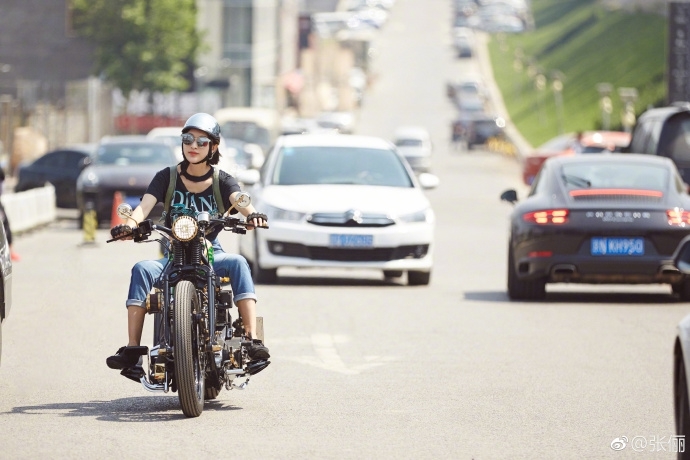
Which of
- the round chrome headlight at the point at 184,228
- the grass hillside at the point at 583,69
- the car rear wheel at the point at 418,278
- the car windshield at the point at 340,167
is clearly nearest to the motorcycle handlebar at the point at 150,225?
the round chrome headlight at the point at 184,228

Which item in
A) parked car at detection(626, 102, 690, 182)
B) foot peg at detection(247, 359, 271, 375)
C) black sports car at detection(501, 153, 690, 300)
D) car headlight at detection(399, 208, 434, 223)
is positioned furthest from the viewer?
parked car at detection(626, 102, 690, 182)

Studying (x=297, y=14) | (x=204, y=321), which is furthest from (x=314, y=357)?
(x=297, y=14)

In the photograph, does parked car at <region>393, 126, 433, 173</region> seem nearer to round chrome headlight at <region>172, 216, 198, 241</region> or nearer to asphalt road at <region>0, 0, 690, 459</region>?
asphalt road at <region>0, 0, 690, 459</region>

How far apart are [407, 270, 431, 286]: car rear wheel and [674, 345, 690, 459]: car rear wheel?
1189 centimetres

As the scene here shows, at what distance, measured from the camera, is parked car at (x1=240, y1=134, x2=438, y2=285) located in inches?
733

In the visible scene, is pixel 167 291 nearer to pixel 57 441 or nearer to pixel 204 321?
pixel 204 321

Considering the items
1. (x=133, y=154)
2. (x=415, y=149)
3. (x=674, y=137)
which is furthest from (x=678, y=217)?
(x=415, y=149)

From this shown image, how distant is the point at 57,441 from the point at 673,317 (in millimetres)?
8492

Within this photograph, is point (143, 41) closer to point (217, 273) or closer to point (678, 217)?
point (678, 217)

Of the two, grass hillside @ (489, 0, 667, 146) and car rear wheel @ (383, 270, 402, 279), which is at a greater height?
car rear wheel @ (383, 270, 402, 279)

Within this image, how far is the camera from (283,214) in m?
18.8

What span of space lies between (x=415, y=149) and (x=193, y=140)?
66.0 metres

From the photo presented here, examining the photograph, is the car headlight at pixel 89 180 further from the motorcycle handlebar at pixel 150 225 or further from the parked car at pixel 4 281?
the motorcycle handlebar at pixel 150 225

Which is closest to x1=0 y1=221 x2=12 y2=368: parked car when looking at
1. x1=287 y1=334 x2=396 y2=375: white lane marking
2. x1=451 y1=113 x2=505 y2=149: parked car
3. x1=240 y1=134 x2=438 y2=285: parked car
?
x1=287 y1=334 x2=396 y2=375: white lane marking
